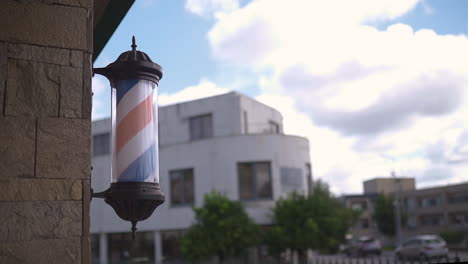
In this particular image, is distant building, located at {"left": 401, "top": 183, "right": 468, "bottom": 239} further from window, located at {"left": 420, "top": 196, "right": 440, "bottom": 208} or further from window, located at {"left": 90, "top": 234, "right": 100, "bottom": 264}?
window, located at {"left": 90, "top": 234, "right": 100, "bottom": 264}

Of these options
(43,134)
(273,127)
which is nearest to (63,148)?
(43,134)

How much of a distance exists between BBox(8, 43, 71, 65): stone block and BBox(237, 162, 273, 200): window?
79.6 feet

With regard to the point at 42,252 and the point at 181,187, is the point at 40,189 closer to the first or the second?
the point at 42,252

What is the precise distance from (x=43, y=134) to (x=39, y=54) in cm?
38

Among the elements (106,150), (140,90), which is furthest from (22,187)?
(106,150)

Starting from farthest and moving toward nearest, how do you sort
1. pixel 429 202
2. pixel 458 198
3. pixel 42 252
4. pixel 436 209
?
1. pixel 429 202
2. pixel 436 209
3. pixel 458 198
4. pixel 42 252

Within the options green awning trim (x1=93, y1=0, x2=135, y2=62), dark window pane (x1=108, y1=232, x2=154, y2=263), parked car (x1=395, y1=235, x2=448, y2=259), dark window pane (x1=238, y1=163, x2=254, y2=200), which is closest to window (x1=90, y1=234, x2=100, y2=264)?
dark window pane (x1=108, y1=232, x2=154, y2=263)

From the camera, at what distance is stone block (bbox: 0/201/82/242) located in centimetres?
222

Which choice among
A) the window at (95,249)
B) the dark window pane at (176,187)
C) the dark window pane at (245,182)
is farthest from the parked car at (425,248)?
the window at (95,249)

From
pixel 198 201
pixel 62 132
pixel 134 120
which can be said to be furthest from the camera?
pixel 198 201

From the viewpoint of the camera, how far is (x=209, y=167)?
90.0 feet

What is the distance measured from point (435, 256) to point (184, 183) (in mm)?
16219

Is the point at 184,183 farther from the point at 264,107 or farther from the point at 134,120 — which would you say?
the point at 134,120

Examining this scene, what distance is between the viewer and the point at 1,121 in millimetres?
2297
